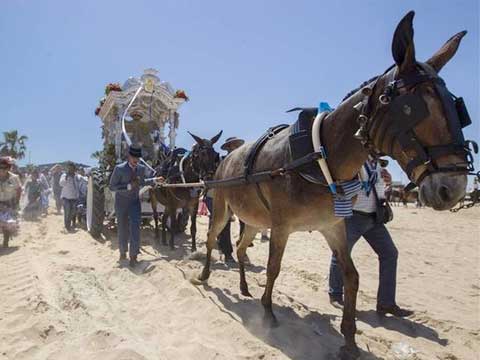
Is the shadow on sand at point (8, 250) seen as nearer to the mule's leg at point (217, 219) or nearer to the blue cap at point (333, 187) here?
the mule's leg at point (217, 219)

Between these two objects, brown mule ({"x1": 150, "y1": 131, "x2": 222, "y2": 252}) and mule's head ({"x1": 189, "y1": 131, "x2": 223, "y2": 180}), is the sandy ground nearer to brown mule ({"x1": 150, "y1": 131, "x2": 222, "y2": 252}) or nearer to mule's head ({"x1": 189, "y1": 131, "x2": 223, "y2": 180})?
brown mule ({"x1": 150, "y1": 131, "x2": 222, "y2": 252})

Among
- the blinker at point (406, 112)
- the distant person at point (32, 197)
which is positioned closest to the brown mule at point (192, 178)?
the blinker at point (406, 112)

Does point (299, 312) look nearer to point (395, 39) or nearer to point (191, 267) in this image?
point (191, 267)

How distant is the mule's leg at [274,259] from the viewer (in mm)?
3146

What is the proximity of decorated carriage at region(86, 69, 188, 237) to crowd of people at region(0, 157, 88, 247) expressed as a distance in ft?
4.47

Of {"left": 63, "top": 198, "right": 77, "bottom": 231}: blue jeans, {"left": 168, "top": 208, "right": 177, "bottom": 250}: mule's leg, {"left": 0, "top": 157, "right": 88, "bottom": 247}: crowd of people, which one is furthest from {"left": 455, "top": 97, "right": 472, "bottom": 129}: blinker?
{"left": 63, "top": 198, "right": 77, "bottom": 231}: blue jeans

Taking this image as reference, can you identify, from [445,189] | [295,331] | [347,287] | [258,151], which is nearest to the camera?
[445,189]

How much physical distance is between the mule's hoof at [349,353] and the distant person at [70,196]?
32.1 feet

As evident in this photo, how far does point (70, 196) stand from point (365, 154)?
1055cm

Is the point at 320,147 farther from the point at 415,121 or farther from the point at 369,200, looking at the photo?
the point at 369,200

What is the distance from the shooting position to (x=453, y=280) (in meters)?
5.65

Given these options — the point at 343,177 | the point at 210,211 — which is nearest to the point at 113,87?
the point at 210,211

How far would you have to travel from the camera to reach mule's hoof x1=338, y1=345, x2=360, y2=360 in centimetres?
275

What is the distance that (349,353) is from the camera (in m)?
2.78
